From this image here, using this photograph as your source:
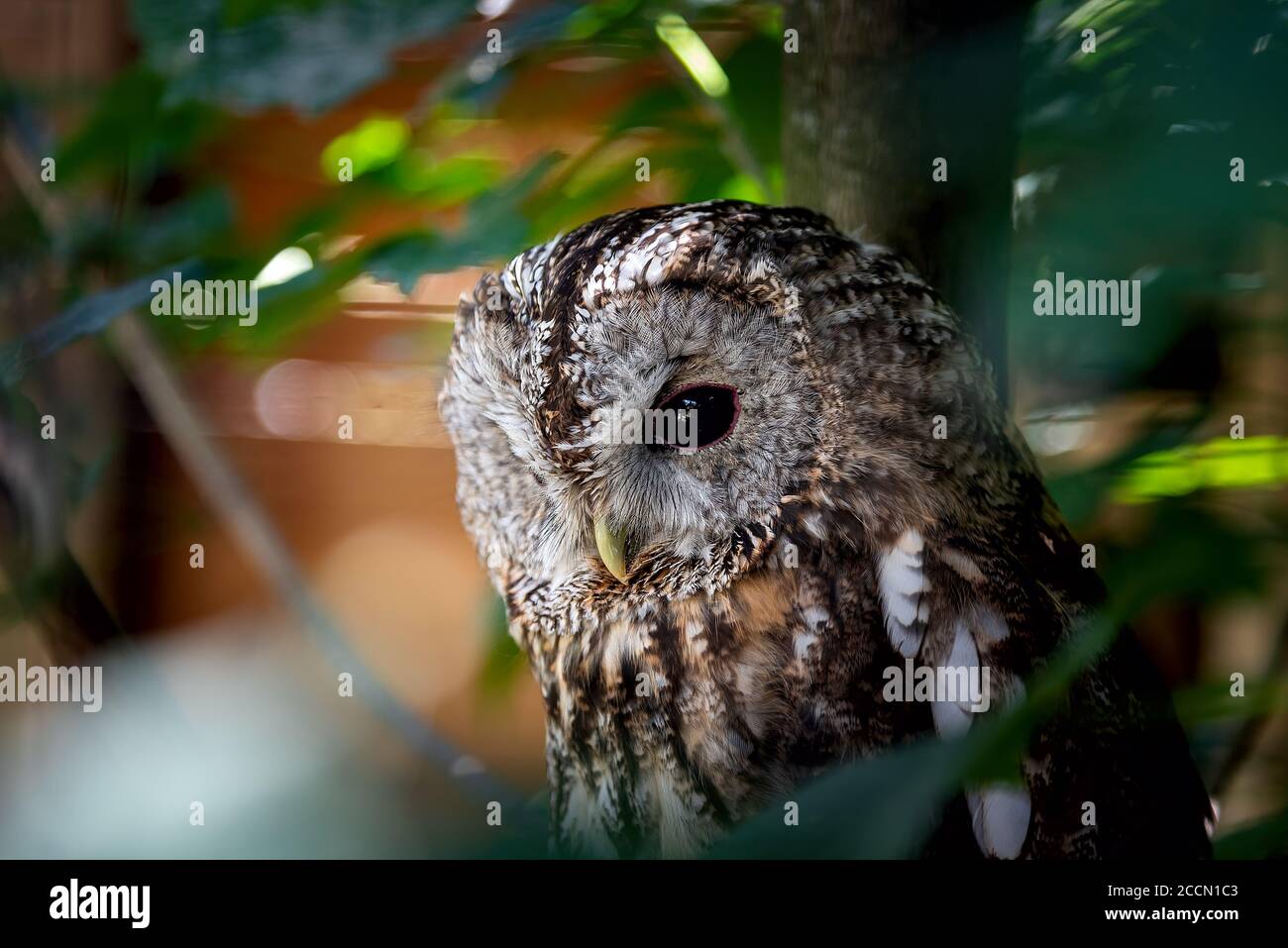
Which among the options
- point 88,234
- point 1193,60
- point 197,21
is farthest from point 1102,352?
point 88,234

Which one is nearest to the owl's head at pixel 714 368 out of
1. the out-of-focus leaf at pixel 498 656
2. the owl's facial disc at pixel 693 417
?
the owl's facial disc at pixel 693 417

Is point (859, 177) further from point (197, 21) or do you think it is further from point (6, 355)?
point (6, 355)

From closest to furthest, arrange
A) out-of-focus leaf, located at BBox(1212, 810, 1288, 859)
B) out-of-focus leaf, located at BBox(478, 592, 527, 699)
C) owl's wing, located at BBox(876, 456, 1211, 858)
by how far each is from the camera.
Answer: out-of-focus leaf, located at BBox(1212, 810, 1288, 859) < owl's wing, located at BBox(876, 456, 1211, 858) < out-of-focus leaf, located at BBox(478, 592, 527, 699)

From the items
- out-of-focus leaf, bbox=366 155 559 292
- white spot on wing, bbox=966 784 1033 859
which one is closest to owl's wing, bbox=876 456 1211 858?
white spot on wing, bbox=966 784 1033 859

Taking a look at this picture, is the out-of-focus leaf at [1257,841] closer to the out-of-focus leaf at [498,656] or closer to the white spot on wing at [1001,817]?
the white spot on wing at [1001,817]

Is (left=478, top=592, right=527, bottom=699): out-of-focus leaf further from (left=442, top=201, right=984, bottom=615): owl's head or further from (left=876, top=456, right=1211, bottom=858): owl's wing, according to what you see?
(left=876, top=456, right=1211, bottom=858): owl's wing

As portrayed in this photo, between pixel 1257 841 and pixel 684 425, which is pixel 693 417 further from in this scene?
pixel 1257 841

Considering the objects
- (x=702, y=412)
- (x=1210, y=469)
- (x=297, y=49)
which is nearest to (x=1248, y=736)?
(x=1210, y=469)
